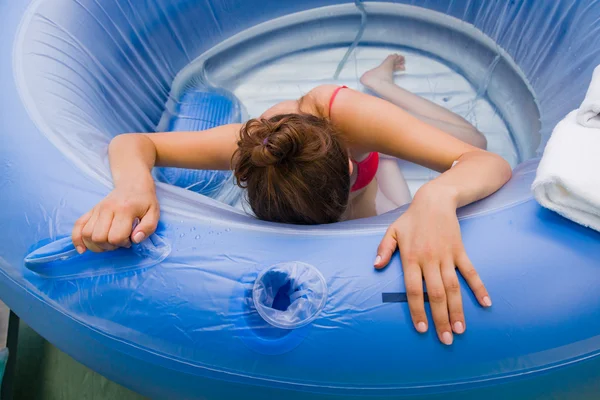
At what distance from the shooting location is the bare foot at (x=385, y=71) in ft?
5.38

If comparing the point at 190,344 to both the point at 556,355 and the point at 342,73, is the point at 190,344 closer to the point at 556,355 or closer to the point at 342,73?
the point at 556,355

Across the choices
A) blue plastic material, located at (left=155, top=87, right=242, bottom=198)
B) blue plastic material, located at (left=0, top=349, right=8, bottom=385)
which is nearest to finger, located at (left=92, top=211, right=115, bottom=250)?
blue plastic material, located at (left=155, top=87, right=242, bottom=198)

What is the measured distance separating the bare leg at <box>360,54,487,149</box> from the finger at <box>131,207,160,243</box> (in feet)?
2.97

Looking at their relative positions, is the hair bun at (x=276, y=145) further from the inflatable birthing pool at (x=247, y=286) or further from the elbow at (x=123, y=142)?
the elbow at (x=123, y=142)

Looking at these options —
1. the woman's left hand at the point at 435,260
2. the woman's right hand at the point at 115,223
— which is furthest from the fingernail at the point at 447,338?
the woman's right hand at the point at 115,223

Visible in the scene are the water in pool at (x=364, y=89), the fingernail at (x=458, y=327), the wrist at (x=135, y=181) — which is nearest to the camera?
the fingernail at (x=458, y=327)

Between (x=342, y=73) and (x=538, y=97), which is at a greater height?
(x=538, y=97)

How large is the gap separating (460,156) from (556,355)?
0.38 m

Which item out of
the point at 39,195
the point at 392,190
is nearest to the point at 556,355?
the point at 392,190

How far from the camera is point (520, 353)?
74 centimetres

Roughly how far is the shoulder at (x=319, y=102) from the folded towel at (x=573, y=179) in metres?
0.45

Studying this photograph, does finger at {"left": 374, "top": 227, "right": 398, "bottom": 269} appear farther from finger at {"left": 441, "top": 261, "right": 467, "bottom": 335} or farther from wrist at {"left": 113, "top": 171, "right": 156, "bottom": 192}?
wrist at {"left": 113, "top": 171, "right": 156, "bottom": 192}

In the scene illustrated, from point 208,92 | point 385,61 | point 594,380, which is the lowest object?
point 208,92

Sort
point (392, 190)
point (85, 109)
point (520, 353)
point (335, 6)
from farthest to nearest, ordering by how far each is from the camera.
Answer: point (335, 6), point (392, 190), point (85, 109), point (520, 353)
